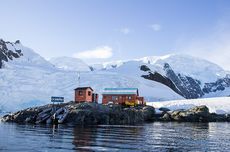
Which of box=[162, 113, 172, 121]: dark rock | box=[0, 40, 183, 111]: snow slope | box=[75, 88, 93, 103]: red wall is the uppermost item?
box=[0, 40, 183, 111]: snow slope

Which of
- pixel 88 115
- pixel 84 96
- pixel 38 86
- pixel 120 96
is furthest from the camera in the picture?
pixel 38 86

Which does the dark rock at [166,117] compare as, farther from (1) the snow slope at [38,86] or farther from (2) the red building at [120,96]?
(1) the snow slope at [38,86]

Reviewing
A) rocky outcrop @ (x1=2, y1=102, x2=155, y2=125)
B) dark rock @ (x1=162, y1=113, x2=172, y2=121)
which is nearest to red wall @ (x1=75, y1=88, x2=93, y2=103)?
rocky outcrop @ (x1=2, y1=102, x2=155, y2=125)

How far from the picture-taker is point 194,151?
90.8ft

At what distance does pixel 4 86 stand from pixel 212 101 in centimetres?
9586

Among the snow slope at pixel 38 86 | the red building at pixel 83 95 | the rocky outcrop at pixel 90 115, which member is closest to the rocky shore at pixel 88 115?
the rocky outcrop at pixel 90 115

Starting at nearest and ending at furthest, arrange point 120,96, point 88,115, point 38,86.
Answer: point 88,115 < point 120,96 < point 38,86

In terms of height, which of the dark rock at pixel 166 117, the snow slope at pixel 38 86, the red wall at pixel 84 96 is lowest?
the dark rock at pixel 166 117

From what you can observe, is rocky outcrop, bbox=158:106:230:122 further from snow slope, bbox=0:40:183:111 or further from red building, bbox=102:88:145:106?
snow slope, bbox=0:40:183:111

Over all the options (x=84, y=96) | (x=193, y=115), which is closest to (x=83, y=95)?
(x=84, y=96)

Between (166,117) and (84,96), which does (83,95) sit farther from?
(166,117)

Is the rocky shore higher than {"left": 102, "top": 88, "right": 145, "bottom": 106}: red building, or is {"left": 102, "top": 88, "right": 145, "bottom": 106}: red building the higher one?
{"left": 102, "top": 88, "right": 145, "bottom": 106}: red building

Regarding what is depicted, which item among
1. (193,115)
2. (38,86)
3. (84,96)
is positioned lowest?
(193,115)

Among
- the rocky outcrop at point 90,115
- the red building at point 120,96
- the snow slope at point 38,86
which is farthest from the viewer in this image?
the snow slope at point 38,86
